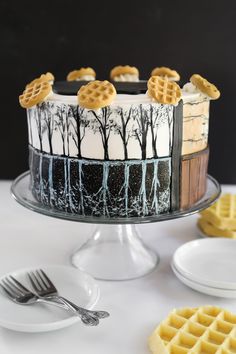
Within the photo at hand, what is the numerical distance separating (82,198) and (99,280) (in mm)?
174

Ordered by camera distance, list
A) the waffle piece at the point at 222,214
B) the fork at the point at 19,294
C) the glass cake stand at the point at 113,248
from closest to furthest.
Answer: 1. the fork at the point at 19,294
2. the glass cake stand at the point at 113,248
3. the waffle piece at the point at 222,214

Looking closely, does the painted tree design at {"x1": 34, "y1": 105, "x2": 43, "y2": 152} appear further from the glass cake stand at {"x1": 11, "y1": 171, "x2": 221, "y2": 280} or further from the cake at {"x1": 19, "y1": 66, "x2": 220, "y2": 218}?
the glass cake stand at {"x1": 11, "y1": 171, "x2": 221, "y2": 280}

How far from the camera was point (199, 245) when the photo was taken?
3.22 ft

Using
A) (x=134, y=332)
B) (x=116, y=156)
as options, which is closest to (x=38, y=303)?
(x=134, y=332)

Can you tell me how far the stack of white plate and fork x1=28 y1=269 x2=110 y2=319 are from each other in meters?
0.18

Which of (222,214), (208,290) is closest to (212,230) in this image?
(222,214)

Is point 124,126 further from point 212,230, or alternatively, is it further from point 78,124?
point 212,230

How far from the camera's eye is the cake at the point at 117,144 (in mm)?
801

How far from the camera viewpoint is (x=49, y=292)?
2.68ft

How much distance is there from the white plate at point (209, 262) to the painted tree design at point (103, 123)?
26cm

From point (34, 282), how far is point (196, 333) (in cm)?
28

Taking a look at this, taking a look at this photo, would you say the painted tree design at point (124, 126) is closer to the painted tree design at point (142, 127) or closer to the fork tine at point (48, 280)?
the painted tree design at point (142, 127)

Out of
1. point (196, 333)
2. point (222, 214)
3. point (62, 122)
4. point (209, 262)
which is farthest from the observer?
point (222, 214)

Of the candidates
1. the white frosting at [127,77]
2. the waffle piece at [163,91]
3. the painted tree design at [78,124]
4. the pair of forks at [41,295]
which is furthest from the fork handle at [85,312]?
the white frosting at [127,77]
